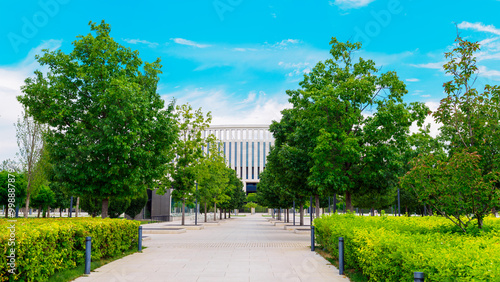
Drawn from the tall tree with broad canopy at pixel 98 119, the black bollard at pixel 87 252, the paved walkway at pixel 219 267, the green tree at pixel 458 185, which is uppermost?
→ the tall tree with broad canopy at pixel 98 119

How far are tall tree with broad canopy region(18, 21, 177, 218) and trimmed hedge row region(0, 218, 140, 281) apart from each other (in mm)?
3803

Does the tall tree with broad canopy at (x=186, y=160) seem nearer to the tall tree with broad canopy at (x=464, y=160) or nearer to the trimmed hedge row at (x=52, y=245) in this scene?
the trimmed hedge row at (x=52, y=245)

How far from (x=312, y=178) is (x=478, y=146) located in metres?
9.29

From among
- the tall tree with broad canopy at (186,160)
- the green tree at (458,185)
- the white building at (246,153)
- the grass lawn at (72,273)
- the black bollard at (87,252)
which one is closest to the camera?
the green tree at (458,185)

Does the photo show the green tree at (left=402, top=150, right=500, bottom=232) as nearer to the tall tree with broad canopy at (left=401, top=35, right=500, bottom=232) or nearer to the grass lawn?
the tall tree with broad canopy at (left=401, top=35, right=500, bottom=232)

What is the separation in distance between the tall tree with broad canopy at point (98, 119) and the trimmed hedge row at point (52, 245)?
380cm

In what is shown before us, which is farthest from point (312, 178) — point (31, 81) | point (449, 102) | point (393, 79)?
point (31, 81)

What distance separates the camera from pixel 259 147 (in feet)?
342

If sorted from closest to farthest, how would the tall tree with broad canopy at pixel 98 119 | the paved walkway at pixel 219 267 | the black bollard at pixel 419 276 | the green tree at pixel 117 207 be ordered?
the black bollard at pixel 419 276
the paved walkway at pixel 219 267
the tall tree with broad canopy at pixel 98 119
the green tree at pixel 117 207

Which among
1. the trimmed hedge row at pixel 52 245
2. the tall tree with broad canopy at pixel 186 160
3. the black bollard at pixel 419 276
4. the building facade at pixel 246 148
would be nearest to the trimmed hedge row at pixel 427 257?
the black bollard at pixel 419 276

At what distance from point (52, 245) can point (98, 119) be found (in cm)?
966

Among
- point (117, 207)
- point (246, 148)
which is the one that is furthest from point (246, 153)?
point (117, 207)

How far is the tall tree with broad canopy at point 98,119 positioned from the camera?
16.0 m

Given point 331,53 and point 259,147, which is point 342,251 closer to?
point 331,53
